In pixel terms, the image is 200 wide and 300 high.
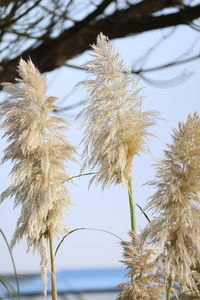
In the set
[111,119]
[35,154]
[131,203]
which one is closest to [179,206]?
[131,203]

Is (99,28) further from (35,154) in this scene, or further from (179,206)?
(179,206)

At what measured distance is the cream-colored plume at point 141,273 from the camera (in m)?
1.08

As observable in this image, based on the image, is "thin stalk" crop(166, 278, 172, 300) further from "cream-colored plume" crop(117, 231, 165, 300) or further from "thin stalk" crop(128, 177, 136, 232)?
"thin stalk" crop(128, 177, 136, 232)

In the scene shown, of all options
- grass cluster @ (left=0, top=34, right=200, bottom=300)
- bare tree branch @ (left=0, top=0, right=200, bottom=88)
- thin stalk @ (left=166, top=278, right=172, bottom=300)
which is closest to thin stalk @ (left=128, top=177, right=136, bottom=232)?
grass cluster @ (left=0, top=34, right=200, bottom=300)

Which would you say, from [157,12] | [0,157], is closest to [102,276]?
[157,12]

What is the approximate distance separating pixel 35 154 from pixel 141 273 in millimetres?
361

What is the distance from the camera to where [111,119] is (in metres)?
1.13

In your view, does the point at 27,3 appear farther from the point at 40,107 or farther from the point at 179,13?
the point at 40,107

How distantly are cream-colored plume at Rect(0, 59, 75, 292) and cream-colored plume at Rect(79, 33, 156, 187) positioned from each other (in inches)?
3.6

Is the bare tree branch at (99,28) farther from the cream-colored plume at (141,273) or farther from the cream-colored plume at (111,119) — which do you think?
the cream-colored plume at (141,273)

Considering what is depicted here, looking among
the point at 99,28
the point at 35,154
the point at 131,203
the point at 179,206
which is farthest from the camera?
the point at 99,28

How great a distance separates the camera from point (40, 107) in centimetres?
123

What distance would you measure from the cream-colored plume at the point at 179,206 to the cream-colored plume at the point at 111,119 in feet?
0.36

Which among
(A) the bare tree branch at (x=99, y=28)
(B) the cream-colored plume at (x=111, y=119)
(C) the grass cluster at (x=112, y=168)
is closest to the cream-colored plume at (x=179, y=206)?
(C) the grass cluster at (x=112, y=168)
